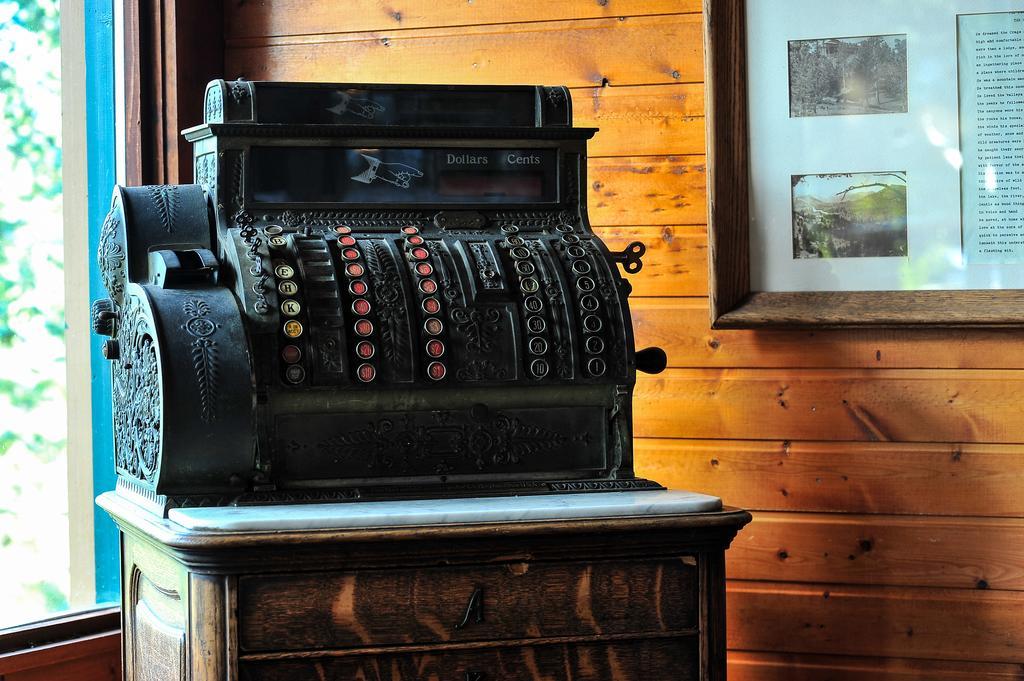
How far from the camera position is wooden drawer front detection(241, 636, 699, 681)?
1506mm

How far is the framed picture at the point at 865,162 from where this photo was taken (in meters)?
2.23

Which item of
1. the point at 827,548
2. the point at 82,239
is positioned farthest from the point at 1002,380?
the point at 82,239

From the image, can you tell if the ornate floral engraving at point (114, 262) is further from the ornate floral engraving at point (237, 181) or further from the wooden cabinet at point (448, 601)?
the wooden cabinet at point (448, 601)

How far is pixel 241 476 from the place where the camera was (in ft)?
5.30

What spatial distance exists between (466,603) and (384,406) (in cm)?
34

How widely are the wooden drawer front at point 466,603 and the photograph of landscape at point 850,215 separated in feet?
3.04

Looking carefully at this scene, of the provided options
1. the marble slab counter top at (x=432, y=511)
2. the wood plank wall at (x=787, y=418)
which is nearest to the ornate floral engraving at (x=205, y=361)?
the marble slab counter top at (x=432, y=511)

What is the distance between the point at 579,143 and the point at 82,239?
3.52ft

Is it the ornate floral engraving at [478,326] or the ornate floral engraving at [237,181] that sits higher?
the ornate floral engraving at [237,181]

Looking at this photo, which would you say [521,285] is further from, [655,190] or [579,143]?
[655,190]

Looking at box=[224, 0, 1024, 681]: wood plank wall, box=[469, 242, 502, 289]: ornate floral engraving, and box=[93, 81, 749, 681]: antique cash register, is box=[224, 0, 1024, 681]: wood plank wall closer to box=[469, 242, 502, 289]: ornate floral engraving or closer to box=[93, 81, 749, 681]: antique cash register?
box=[93, 81, 749, 681]: antique cash register

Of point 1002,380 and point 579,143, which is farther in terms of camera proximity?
point 1002,380

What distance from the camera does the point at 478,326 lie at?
1.77m

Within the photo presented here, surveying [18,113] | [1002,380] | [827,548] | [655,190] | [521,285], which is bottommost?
[827,548]
